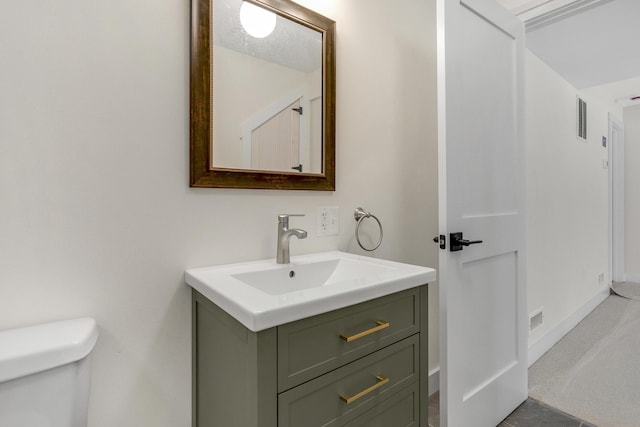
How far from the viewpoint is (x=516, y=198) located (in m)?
1.80

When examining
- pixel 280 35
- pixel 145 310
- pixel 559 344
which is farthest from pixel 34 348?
pixel 559 344

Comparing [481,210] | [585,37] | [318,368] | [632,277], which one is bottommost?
[632,277]

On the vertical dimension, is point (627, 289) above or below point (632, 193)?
below

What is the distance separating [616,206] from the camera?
4.11m

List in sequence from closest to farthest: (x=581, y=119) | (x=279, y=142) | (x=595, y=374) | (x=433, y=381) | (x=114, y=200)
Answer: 1. (x=114, y=200)
2. (x=279, y=142)
3. (x=433, y=381)
4. (x=595, y=374)
5. (x=581, y=119)

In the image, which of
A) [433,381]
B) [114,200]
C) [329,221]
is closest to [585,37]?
[329,221]

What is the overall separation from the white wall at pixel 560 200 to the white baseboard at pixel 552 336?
33 mm

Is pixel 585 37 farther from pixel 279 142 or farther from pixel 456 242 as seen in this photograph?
pixel 279 142

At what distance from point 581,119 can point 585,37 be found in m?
1.01

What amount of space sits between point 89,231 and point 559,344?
313 centimetres

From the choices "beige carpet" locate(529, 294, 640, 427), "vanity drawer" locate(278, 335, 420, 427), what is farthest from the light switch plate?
"beige carpet" locate(529, 294, 640, 427)

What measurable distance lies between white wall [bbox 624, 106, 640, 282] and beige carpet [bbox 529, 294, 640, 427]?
174 centimetres

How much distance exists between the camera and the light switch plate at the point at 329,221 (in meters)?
1.41

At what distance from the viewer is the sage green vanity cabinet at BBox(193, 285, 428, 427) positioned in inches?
29.0
